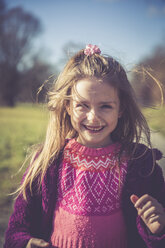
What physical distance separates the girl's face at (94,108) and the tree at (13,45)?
1280 inches

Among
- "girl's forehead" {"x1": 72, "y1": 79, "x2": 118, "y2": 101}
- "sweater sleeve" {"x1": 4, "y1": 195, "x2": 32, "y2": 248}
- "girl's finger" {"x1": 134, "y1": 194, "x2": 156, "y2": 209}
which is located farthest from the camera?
"girl's forehead" {"x1": 72, "y1": 79, "x2": 118, "y2": 101}

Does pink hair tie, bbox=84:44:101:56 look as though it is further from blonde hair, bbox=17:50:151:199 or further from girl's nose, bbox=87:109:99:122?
girl's nose, bbox=87:109:99:122

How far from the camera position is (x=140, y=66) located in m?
2.07

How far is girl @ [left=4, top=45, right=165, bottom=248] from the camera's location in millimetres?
1573

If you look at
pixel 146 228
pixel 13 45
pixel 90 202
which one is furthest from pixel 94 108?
pixel 13 45

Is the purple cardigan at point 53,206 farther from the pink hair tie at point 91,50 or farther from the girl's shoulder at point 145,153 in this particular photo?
the pink hair tie at point 91,50

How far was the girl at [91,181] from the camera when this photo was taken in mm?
1573

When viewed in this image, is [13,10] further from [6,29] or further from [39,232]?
[39,232]

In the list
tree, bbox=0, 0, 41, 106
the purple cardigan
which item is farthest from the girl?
tree, bbox=0, 0, 41, 106

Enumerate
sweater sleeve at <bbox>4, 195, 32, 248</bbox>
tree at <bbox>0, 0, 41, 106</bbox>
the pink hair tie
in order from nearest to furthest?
sweater sleeve at <bbox>4, 195, 32, 248</bbox> → the pink hair tie → tree at <bbox>0, 0, 41, 106</bbox>

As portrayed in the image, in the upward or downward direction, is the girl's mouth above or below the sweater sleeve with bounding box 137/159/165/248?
above

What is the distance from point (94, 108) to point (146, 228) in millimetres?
803

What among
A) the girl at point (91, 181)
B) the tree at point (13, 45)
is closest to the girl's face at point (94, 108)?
the girl at point (91, 181)

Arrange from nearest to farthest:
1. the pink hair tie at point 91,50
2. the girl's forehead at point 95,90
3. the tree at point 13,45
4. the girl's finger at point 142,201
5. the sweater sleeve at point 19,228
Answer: the girl's finger at point 142,201, the sweater sleeve at point 19,228, the girl's forehead at point 95,90, the pink hair tie at point 91,50, the tree at point 13,45
